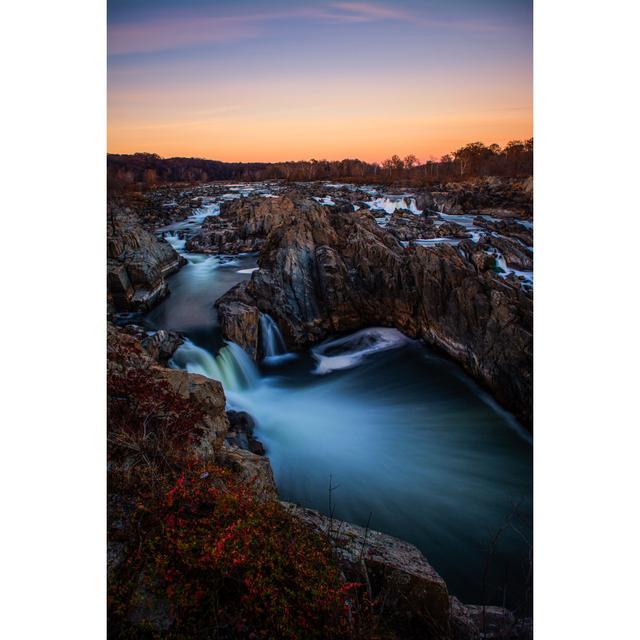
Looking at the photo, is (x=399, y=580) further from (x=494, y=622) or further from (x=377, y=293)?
(x=377, y=293)

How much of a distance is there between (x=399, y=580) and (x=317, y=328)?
3616 millimetres

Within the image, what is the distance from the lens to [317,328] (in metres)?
5.86

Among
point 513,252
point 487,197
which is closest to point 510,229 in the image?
point 513,252

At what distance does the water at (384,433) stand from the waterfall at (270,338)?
0.02m

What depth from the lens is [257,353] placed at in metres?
5.19

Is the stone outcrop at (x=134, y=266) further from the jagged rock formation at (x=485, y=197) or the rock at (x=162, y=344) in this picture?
the jagged rock formation at (x=485, y=197)

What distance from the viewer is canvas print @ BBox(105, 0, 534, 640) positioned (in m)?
2.57

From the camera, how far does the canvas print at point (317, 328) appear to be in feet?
8.45

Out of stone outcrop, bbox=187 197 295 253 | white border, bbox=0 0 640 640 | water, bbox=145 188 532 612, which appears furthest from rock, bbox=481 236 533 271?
stone outcrop, bbox=187 197 295 253

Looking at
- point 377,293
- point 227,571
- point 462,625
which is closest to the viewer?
point 227,571

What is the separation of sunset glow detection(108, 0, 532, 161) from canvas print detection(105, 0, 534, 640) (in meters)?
0.02
